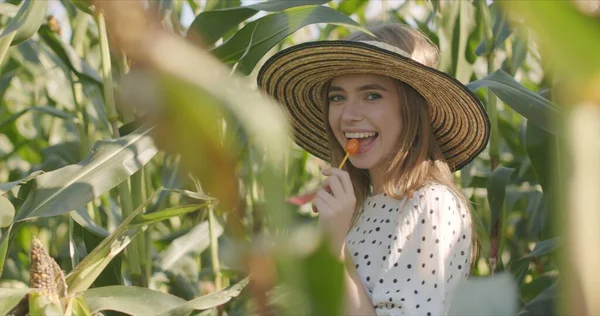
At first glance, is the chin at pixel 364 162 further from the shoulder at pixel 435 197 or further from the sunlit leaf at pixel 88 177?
the sunlit leaf at pixel 88 177

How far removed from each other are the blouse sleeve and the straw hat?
211mm

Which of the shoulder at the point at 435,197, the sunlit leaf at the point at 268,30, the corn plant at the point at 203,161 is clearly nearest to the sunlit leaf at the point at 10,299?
the corn plant at the point at 203,161

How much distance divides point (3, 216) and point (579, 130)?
1.10 metres

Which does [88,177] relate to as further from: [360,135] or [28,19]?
[360,135]


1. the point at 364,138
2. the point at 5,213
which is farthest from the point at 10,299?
the point at 364,138

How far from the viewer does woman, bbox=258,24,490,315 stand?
A: 4.86 feet

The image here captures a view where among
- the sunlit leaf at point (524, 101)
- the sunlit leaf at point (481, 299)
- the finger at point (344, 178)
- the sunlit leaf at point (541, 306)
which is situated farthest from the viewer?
the sunlit leaf at point (541, 306)

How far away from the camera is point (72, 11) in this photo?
7.17ft

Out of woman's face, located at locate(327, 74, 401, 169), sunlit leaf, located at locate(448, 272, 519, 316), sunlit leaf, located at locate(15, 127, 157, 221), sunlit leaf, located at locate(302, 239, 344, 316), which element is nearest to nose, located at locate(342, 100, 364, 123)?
woman's face, located at locate(327, 74, 401, 169)

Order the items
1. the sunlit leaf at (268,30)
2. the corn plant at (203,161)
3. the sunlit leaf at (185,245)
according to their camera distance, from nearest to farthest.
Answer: the corn plant at (203,161) → the sunlit leaf at (268,30) → the sunlit leaf at (185,245)

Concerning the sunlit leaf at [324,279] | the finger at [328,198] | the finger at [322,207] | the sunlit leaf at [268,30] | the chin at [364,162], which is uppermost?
the sunlit leaf at [268,30]

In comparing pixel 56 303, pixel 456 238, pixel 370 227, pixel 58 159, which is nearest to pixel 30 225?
pixel 58 159

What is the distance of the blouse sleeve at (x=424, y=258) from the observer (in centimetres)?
148

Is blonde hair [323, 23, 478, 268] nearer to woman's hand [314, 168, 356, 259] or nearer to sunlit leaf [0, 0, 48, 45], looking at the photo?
woman's hand [314, 168, 356, 259]
